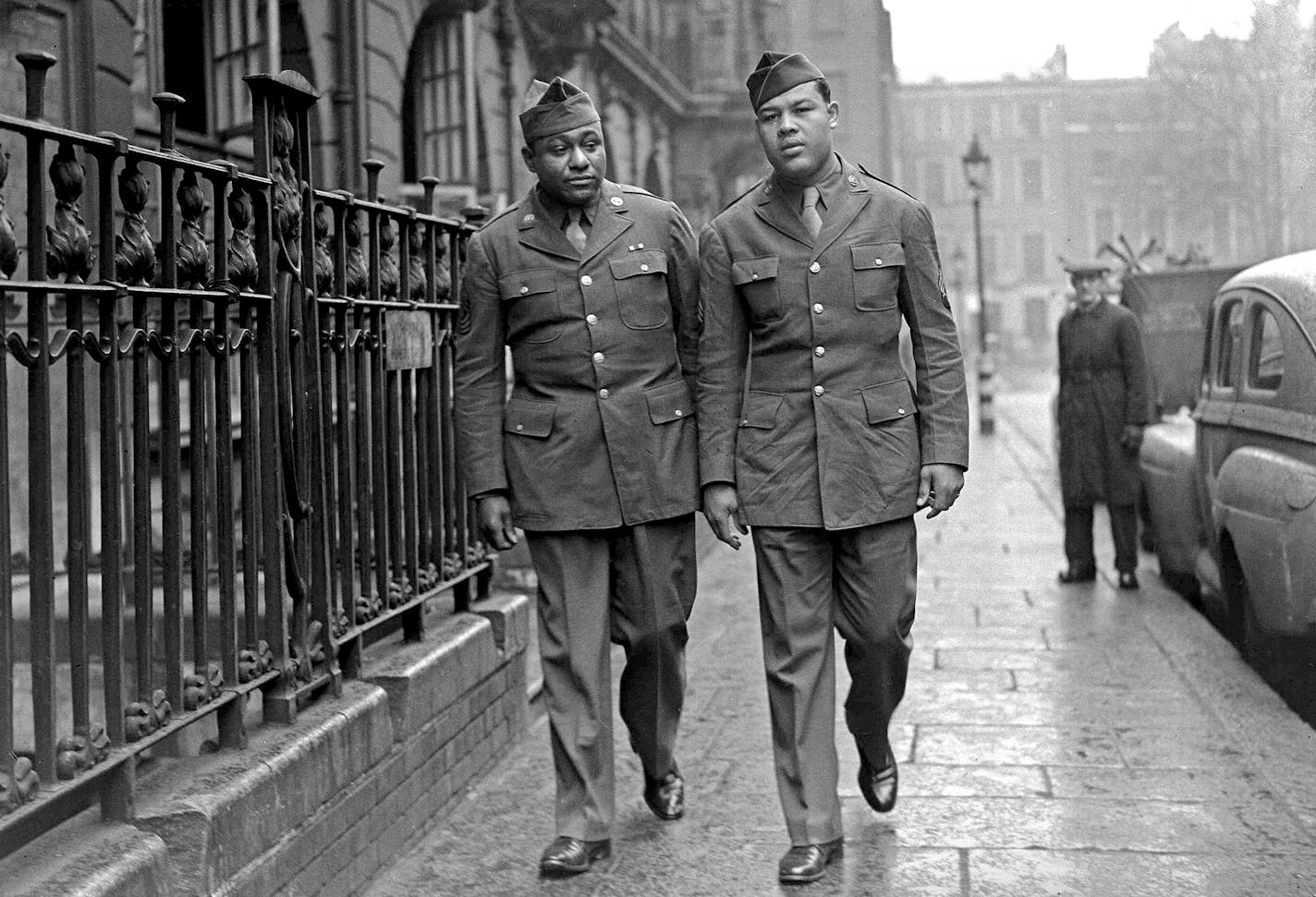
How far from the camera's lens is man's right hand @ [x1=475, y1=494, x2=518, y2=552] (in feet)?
16.2

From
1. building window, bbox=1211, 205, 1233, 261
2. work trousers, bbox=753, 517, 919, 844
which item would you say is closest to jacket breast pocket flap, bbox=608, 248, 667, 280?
work trousers, bbox=753, 517, 919, 844

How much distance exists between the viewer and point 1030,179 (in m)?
85.8

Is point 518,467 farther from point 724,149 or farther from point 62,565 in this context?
point 724,149

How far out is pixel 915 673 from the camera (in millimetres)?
7789

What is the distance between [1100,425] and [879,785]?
19.3 feet

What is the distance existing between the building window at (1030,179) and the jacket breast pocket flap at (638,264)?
82.5 m

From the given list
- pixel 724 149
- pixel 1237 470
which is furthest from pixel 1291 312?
pixel 724 149

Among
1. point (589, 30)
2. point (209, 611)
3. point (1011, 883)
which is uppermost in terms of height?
point (589, 30)

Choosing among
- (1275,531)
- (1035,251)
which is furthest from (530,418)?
(1035,251)

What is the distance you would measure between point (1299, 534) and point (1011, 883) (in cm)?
260

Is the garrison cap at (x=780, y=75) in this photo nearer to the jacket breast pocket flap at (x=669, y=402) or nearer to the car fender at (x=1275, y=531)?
the jacket breast pocket flap at (x=669, y=402)

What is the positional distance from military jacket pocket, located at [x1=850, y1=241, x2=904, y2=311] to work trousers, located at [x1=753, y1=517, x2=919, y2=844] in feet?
1.97

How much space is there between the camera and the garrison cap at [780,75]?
473 centimetres

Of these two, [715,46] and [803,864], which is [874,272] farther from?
[715,46]
